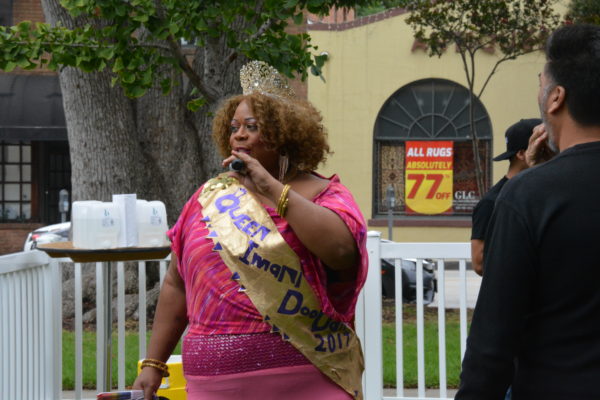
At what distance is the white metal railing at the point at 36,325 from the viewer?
5.02 meters

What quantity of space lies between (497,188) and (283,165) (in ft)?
4.63

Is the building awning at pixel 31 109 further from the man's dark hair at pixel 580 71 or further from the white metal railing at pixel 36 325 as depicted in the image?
the man's dark hair at pixel 580 71

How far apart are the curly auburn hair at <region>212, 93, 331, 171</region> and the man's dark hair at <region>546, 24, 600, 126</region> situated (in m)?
1.20

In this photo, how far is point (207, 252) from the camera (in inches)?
124

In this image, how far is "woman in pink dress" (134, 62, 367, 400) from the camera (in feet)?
10.0

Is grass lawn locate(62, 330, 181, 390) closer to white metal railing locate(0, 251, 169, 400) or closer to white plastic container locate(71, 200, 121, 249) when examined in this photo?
white metal railing locate(0, 251, 169, 400)

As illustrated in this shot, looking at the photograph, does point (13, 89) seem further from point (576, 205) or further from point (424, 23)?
point (576, 205)

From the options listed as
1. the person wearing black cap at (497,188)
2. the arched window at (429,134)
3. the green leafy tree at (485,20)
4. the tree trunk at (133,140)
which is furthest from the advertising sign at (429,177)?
the person wearing black cap at (497,188)

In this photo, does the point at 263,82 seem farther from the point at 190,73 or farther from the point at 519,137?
the point at 190,73

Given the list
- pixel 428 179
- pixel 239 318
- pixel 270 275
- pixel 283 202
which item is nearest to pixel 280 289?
pixel 270 275

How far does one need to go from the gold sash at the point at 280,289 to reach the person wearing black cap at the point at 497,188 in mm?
1355

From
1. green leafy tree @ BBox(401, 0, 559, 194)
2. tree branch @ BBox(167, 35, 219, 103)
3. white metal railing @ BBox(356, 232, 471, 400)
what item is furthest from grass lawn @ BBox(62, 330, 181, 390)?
green leafy tree @ BBox(401, 0, 559, 194)

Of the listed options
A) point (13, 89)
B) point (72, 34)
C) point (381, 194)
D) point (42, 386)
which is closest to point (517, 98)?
point (381, 194)

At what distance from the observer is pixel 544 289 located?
2174mm
